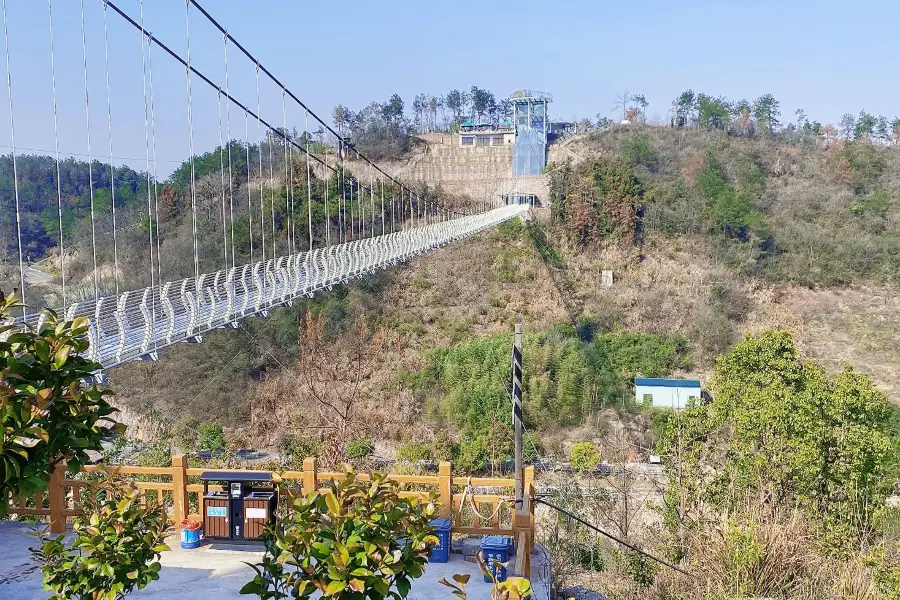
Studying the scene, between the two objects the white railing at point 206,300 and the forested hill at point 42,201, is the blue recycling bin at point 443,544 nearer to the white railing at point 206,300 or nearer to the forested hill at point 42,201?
the white railing at point 206,300

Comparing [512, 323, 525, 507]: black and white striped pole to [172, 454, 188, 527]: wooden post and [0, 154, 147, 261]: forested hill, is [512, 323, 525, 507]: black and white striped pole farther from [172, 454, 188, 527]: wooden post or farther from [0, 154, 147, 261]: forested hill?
[0, 154, 147, 261]: forested hill

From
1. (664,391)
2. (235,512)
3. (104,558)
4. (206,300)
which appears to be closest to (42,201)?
(206,300)

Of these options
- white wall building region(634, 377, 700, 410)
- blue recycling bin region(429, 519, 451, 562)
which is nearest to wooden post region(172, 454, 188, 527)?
blue recycling bin region(429, 519, 451, 562)

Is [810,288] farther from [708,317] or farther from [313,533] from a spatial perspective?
[313,533]

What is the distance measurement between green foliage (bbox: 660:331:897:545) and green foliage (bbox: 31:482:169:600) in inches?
212

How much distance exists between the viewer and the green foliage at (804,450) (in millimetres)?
7289

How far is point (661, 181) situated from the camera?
2536 cm

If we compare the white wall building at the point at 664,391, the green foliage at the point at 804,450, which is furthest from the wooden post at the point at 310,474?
the white wall building at the point at 664,391

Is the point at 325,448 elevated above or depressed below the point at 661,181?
below

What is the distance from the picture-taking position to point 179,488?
5.11 meters

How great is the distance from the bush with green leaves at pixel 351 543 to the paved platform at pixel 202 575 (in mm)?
2274

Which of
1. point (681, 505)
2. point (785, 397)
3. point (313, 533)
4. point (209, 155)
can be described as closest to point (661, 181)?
point (209, 155)

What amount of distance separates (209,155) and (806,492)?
25.1 meters

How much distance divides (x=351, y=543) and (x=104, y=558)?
3.00ft
